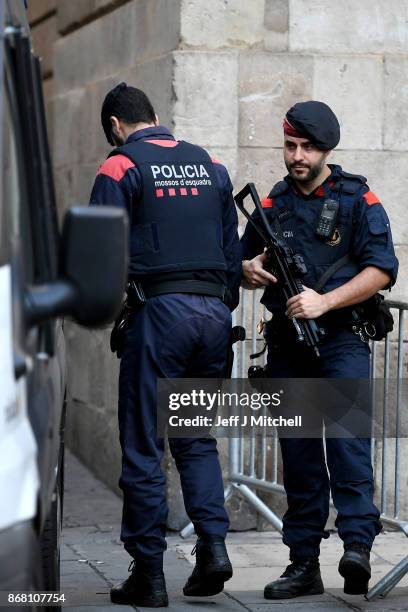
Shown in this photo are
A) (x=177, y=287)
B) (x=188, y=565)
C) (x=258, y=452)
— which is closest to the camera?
(x=177, y=287)

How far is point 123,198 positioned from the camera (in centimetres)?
526

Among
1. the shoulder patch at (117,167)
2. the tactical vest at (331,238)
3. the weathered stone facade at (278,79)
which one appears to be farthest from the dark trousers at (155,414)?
the weathered stone facade at (278,79)

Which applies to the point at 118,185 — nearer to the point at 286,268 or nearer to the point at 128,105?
the point at 128,105

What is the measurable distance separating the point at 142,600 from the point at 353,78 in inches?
119

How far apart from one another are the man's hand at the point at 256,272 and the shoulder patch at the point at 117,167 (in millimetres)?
662

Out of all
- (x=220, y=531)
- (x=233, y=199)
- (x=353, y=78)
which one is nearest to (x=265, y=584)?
(x=220, y=531)

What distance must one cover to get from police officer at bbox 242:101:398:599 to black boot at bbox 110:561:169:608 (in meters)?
0.46

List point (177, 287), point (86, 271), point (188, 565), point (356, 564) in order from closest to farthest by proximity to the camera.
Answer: point (86, 271) < point (356, 564) < point (177, 287) < point (188, 565)

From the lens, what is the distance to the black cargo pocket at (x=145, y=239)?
209 inches

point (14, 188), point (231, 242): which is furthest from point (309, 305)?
point (14, 188)

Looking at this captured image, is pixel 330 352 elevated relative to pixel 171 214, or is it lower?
lower

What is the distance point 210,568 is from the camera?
5.36 m

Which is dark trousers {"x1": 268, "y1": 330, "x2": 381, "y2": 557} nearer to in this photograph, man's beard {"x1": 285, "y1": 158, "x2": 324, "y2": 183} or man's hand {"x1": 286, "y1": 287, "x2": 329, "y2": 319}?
man's hand {"x1": 286, "y1": 287, "x2": 329, "y2": 319}

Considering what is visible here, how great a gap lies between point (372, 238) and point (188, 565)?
5.99 ft
